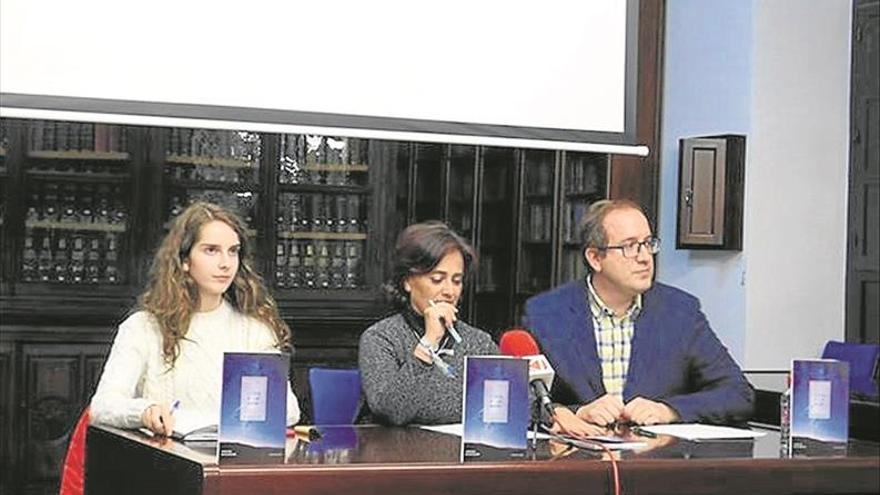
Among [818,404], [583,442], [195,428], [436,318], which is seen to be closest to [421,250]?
[436,318]

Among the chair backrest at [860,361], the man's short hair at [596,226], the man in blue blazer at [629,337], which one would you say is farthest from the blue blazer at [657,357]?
the chair backrest at [860,361]

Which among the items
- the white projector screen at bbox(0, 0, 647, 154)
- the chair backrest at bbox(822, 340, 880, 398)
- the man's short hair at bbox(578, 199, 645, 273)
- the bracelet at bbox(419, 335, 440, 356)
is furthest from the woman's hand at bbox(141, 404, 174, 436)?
the chair backrest at bbox(822, 340, 880, 398)

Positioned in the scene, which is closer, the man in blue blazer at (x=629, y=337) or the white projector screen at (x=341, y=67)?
the man in blue blazer at (x=629, y=337)

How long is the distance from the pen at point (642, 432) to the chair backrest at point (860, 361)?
4.42ft

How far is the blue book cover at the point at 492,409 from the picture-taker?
2.79 meters

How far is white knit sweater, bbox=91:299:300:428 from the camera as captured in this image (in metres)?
3.21

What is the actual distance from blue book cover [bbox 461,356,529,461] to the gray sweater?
1.43ft

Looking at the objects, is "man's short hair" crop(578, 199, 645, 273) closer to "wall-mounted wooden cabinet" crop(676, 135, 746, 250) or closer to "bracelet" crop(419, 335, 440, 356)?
"bracelet" crop(419, 335, 440, 356)

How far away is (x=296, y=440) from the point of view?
2873 millimetres

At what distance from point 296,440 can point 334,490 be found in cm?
36

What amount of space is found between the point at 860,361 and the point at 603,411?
1888 mm

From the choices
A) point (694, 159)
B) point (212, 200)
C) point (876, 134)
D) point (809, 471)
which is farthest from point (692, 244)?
point (809, 471)

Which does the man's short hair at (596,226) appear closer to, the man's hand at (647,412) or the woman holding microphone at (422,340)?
the woman holding microphone at (422,340)

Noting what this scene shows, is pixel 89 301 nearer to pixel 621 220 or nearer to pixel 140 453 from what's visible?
pixel 621 220
